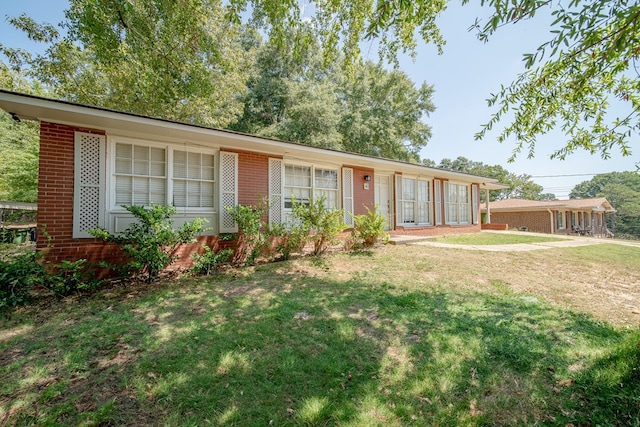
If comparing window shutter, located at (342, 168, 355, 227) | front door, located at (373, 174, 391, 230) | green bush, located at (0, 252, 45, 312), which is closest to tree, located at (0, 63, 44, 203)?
green bush, located at (0, 252, 45, 312)

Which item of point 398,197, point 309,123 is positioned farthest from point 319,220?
point 309,123

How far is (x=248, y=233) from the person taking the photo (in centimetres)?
663

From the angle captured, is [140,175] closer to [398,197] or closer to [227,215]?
[227,215]

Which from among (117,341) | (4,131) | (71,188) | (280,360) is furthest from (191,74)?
(4,131)

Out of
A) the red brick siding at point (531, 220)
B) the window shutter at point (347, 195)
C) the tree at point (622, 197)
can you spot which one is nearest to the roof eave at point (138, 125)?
the window shutter at point (347, 195)

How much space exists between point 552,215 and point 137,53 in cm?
3022

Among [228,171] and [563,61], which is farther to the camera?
[228,171]

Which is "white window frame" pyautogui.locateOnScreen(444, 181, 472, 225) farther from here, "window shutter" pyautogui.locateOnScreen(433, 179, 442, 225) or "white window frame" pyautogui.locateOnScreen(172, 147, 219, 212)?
"white window frame" pyautogui.locateOnScreen(172, 147, 219, 212)

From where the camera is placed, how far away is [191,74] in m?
9.86

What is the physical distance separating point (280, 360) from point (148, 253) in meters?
3.57

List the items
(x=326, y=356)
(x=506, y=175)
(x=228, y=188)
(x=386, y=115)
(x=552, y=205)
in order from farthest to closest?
1. (x=506, y=175)
2. (x=552, y=205)
3. (x=386, y=115)
4. (x=228, y=188)
5. (x=326, y=356)

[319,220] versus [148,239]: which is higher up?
[319,220]

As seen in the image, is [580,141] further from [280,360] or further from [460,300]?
[280,360]

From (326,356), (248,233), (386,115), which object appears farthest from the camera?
(386,115)
